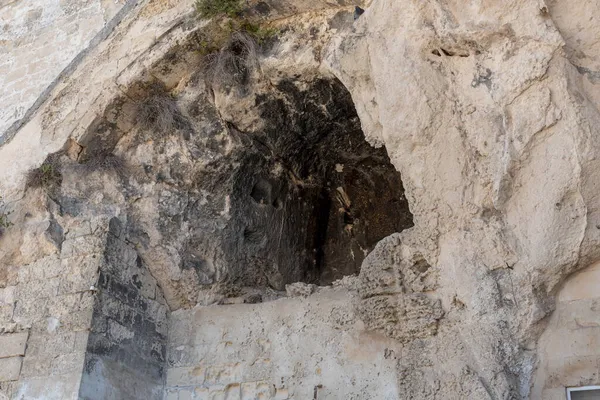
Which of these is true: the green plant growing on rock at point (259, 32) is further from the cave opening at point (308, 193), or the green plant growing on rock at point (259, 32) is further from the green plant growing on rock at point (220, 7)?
the cave opening at point (308, 193)

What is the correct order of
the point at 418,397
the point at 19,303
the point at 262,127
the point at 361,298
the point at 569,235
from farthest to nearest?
the point at 262,127
the point at 19,303
the point at 361,298
the point at 418,397
the point at 569,235

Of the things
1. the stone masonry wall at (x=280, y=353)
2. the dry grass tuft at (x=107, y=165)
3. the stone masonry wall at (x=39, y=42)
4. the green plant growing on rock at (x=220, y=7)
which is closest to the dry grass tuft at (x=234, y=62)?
the green plant growing on rock at (x=220, y=7)

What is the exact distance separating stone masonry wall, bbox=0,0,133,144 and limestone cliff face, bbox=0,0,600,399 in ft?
7.79

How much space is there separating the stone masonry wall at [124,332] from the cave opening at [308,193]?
64 cm

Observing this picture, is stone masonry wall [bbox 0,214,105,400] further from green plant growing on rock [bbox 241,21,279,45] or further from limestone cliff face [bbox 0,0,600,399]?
green plant growing on rock [bbox 241,21,279,45]

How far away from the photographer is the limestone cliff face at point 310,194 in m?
3.95

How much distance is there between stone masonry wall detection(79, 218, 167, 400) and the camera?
4566 mm

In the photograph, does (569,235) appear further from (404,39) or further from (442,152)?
(404,39)

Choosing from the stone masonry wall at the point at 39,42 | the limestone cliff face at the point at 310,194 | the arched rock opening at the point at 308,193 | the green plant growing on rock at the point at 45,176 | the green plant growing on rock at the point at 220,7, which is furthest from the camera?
the stone masonry wall at the point at 39,42

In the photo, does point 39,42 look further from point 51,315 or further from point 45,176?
point 51,315

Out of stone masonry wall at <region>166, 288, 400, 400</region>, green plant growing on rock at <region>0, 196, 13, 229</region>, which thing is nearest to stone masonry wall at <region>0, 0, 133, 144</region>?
green plant growing on rock at <region>0, 196, 13, 229</region>

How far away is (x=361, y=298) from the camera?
4.48m

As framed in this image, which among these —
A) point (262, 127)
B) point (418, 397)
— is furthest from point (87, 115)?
point (418, 397)

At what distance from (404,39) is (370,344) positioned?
1.82m
